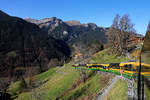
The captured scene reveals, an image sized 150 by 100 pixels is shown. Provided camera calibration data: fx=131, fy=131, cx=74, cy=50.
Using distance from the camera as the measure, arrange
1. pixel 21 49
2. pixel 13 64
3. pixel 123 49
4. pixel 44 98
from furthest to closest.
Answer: pixel 21 49
pixel 13 64
pixel 123 49
pixel 44 98

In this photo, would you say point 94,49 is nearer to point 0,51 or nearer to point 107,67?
point 107,67

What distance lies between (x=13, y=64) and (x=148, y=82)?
532 feet

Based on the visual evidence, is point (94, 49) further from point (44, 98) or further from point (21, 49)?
point (21, 49)

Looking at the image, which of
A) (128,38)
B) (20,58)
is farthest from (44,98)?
(20,58)

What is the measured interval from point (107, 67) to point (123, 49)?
16.9m

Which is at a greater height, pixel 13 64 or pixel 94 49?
pixel 94 49

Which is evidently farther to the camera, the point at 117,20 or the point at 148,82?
the point at 117,20

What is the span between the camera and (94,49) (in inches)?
3733

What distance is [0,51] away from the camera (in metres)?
167

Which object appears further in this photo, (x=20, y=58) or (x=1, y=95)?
(x=20, y=58)

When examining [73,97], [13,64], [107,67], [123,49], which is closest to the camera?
[73,97]

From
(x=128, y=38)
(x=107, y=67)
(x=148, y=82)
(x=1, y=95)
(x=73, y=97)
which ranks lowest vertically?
(x=1, y=95)

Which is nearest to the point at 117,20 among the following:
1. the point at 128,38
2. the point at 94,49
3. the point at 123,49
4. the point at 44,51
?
the point at 128,38

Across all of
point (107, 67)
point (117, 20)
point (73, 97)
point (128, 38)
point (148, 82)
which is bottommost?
point (73, 97)
